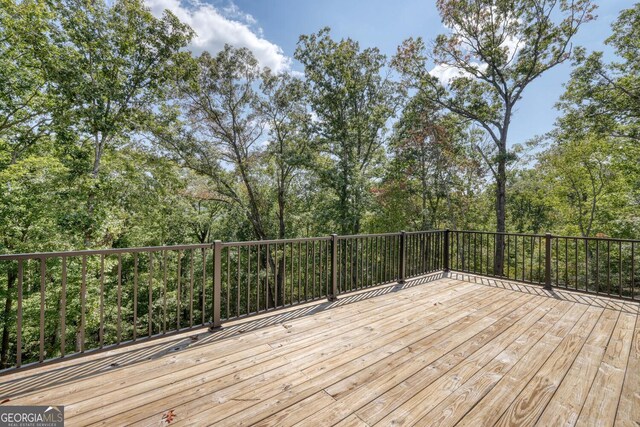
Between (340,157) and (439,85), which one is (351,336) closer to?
(340,157)

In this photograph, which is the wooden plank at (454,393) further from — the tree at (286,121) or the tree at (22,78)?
the tree at (22,78)

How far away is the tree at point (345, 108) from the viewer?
9711 millimetres

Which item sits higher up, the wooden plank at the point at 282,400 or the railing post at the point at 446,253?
the railing post at the point at 446,253

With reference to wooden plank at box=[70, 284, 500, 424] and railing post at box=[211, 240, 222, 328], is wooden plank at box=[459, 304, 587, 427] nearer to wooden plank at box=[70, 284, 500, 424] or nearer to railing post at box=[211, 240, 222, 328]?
wooden plank at box=[70, 284, 500, 424]

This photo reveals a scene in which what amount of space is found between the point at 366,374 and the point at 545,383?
1.23m

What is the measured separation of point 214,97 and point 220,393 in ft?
34.4

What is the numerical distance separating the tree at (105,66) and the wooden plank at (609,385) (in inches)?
341

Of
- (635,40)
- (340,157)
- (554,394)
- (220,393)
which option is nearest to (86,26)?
(340,157)

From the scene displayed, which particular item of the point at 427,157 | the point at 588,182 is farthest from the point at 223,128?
the point at 588,182

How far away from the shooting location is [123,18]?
671 cm

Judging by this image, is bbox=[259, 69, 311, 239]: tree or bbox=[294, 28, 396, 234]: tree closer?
bbox=[294, 28, 396, 234]: tree

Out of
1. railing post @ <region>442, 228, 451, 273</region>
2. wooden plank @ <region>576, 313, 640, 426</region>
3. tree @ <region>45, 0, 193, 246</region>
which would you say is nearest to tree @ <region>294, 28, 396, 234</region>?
railing post @ <region>442, 228, 451, 273</region>

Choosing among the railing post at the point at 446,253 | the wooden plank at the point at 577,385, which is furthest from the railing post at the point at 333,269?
the railing post at the point at 446,253

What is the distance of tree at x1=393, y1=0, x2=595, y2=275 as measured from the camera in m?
7.74
